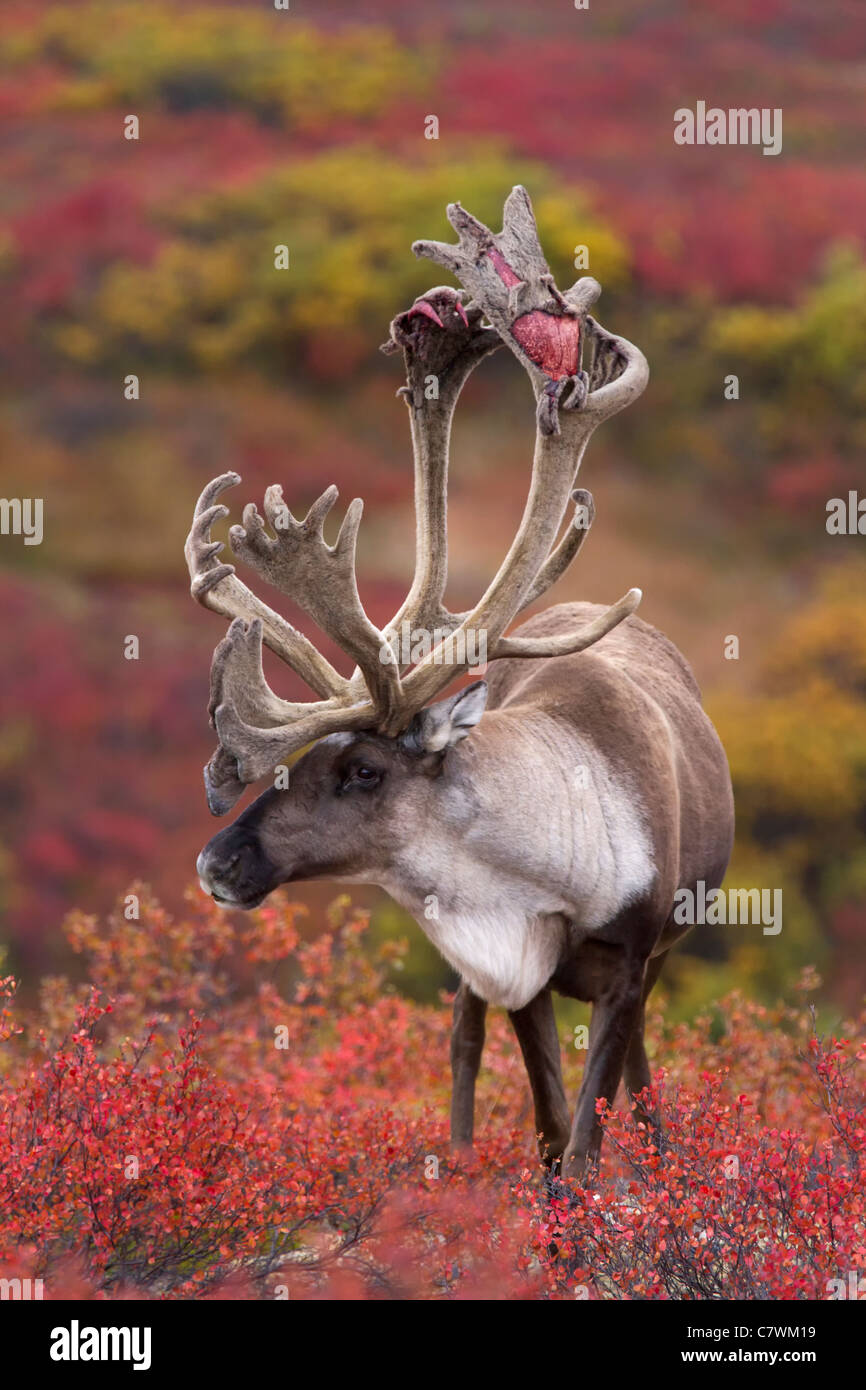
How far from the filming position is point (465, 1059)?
6043 mm

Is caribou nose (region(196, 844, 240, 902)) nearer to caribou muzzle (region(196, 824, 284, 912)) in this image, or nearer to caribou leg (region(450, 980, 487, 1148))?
caribou muzzle (region(196, 824, 284, 912))

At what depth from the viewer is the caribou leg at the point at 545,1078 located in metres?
5.41

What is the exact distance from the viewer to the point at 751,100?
21578 mm

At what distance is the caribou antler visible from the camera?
15.9 feet

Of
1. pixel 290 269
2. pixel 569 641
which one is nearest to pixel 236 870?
pixel 569 641

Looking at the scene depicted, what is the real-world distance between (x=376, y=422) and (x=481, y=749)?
46.4 ft

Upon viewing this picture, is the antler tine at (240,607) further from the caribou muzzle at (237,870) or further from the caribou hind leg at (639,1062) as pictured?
the caribou hind leg at (639,1062)

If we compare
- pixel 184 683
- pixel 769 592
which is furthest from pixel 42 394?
pixel 769 592

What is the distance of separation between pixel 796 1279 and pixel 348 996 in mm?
3828

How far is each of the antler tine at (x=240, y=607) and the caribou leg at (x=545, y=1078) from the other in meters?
1.28

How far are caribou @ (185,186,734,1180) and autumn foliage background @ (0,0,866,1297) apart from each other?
4.86ft

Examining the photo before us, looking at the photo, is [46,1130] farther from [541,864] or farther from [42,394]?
[42,394]

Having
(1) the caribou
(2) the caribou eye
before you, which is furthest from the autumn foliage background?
(2) the caribou eye

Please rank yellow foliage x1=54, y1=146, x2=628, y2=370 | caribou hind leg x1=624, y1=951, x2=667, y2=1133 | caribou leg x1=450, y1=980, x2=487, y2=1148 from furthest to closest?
yellow foliage x1=54, y1=146, x2=628, y2=370 → caribou hind leg x1=624, y1=951, x2=667, y2=1133 → caribou leg x1=450, y1=980, x2=487, y2=1148
